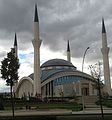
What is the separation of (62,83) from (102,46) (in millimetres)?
21185

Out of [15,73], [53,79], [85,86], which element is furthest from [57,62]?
[15,73]

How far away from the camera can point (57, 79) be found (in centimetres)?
10506

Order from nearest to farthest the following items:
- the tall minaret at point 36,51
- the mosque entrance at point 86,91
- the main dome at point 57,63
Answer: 1. the tall minaret at point 36,51
2. the mosque entrance at point 86,91
3. the main dome at point 57,63

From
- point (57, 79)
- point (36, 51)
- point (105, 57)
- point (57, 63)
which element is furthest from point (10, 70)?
point (57, 63)

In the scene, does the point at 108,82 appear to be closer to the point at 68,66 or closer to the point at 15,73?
the point at 68,66

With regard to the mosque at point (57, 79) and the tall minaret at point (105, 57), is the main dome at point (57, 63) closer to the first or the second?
the mosque at point (57, 79)

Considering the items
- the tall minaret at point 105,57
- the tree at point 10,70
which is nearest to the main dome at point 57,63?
the tall minaret at point 105,57

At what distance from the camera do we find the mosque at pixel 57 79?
84.1 metres

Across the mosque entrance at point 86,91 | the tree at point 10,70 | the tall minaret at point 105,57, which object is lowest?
the mosque entrance at point 86,91

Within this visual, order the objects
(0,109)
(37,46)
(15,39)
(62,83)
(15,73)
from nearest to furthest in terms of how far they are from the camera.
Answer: (15,73), (0,109), (37,46), (62,83), (15,39)

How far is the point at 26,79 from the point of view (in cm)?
11425

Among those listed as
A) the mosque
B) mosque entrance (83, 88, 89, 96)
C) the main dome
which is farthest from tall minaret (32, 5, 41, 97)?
the main dome

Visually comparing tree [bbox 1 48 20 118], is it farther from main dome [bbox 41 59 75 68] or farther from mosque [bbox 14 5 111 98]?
main dome [bbox 41 59 75 68]

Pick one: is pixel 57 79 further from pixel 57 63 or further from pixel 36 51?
pixel 36 51
